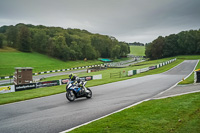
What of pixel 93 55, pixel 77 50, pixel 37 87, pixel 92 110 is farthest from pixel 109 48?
pixel 92 110

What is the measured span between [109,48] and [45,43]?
47.8m

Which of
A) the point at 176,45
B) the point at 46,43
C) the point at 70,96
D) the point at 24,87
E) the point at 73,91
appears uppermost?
the point at 46,43

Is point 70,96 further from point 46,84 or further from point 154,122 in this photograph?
point 46,84

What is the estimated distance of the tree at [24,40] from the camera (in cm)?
7988

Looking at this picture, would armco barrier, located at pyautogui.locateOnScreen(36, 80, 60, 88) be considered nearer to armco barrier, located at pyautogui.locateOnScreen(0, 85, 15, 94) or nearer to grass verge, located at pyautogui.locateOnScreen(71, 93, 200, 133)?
armco barrier, located at pyautogui.locateOnScreen(0, 85, 15, 94)

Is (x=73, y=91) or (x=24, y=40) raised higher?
(x=24, y=40)

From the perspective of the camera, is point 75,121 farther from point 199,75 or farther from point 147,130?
point 199,75

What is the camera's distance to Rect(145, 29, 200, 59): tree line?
91.4 m

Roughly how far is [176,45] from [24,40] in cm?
8329

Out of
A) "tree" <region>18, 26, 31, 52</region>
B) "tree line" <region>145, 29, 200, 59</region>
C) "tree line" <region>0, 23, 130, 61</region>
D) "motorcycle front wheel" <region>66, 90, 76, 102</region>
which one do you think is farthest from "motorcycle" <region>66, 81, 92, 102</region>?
"tree line" <region>145, 29, 200, 59</region>

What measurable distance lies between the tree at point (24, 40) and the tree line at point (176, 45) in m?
67.0

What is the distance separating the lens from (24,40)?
79750 mm

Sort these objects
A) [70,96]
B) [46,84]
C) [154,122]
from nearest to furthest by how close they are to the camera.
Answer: [154,122]
[70,96]
[46,84]

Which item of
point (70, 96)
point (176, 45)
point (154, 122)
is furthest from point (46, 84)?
point (176, 45)
